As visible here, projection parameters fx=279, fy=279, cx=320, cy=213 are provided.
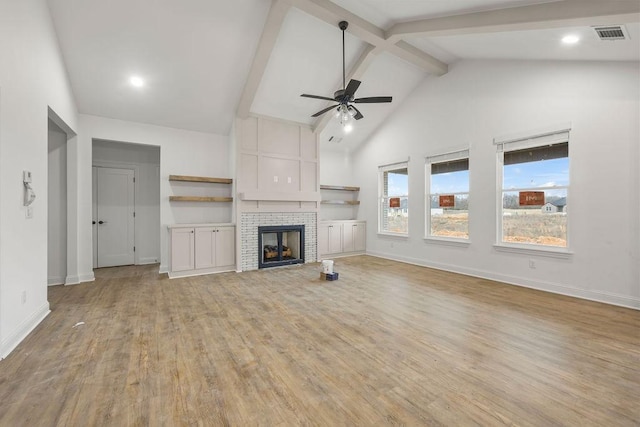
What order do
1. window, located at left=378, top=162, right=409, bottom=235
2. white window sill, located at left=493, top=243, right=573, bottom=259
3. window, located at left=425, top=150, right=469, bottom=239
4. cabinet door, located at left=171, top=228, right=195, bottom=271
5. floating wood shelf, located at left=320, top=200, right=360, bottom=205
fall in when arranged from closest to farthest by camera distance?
white window sill, located at left=493, top=243, right=573, bottom=259 < cabinet door, located at left=171, top=228, right=195, bottom=271 < window, located at left=425, top=150, right=469, bottom=239 < window, located at left=378, top=162, right=409, bottom=235 < floating wood shelf, located at left=320, top=200, right=360, bottom=205

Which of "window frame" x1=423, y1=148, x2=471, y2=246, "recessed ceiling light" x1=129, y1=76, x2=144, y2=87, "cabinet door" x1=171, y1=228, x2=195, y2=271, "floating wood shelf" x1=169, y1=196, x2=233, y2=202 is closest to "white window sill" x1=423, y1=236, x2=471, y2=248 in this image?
"window frame" x1=423, y1=148, x2=471, y2=246

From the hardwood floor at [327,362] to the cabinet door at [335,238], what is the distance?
10.3ft

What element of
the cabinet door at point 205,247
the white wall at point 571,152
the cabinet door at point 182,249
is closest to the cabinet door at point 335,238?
the white wall at point 571,152

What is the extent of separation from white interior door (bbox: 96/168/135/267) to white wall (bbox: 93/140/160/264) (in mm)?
119

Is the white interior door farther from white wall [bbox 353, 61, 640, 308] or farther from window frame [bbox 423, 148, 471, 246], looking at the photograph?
window frame [bbox 423, 148, 471, 246]

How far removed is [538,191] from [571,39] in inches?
82.0

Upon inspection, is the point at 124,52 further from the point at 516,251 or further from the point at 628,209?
the point at 628,209

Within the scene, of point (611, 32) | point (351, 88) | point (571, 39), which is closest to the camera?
point (611, 32)

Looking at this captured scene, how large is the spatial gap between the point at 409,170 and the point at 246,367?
17.9 ft

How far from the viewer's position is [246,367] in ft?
7.22

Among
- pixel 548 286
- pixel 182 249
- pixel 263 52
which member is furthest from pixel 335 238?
pixel 263 52

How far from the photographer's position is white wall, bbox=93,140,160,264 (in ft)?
20.7

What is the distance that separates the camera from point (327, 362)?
227cm

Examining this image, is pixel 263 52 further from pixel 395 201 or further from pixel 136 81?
pixel 395 201
